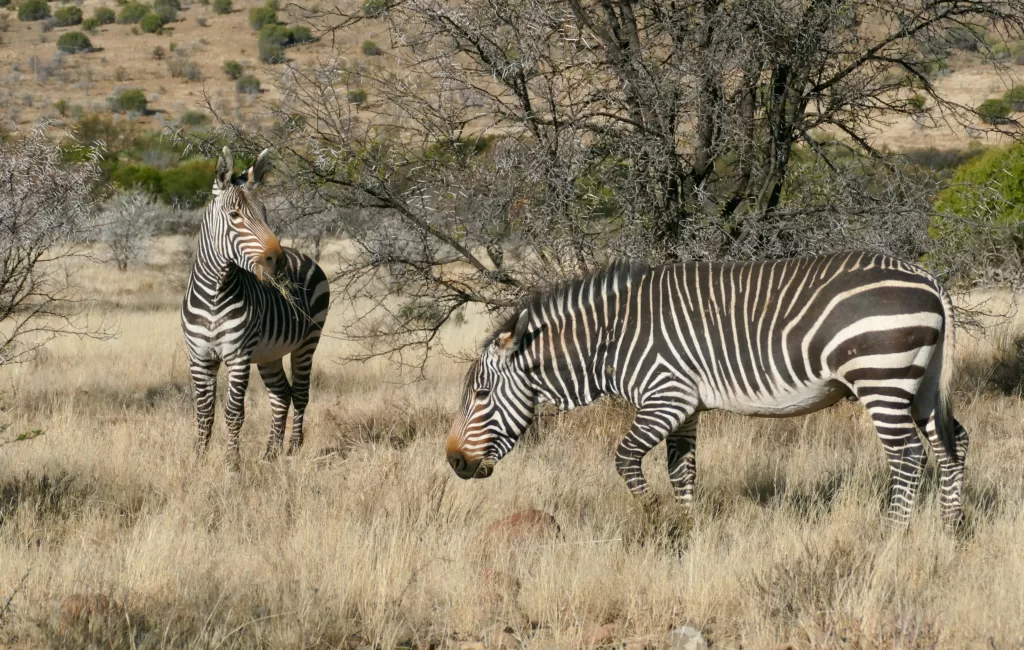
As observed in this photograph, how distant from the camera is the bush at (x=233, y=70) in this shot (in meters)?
59.6

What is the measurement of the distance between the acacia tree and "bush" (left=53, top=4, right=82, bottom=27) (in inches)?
2835

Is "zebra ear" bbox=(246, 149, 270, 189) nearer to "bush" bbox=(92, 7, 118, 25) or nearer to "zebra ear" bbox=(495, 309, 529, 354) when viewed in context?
"zebra ear" bbox=(495, 309, 529, 354)

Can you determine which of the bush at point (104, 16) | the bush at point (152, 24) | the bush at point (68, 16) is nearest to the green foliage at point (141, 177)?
the bush at point (152, 24)

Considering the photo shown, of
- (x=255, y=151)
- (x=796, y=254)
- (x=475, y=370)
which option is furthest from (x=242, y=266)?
(x=796, y=254)

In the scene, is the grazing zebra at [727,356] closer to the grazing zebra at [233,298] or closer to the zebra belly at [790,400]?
the zebra belly at [790,400]

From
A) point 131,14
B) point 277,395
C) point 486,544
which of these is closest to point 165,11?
point 131,14

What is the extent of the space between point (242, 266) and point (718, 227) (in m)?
3.63

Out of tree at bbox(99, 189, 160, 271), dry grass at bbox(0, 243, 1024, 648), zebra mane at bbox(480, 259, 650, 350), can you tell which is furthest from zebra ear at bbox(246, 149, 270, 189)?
tree at bbox(99, 189, 160, 271)

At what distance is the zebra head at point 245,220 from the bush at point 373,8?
1635 millimetres

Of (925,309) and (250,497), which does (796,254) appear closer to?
(925,309)

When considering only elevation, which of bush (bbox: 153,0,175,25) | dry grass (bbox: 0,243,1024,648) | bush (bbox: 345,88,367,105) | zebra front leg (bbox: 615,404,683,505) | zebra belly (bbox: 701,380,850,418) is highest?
bush (bbox: 345,88,367,105)

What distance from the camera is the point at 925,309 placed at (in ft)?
18.2

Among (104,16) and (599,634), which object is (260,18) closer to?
(104,16)

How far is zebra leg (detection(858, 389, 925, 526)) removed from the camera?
5.62 meters
